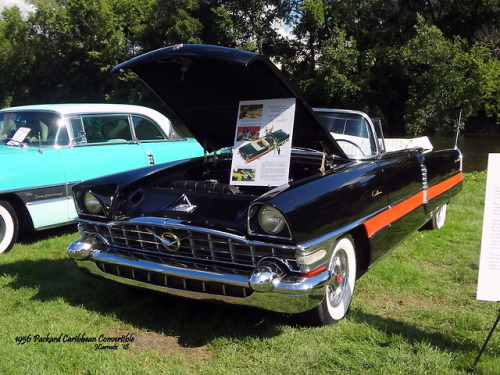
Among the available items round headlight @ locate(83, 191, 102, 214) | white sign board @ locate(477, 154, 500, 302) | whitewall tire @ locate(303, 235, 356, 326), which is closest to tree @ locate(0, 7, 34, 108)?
round headlight @ locate(83, 191, 102, 214)

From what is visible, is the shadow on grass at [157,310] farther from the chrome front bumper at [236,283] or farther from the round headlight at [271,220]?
the round headlight at [271,220]

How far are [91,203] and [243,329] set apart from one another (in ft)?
4.63

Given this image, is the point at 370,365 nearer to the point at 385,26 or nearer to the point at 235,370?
the point at 235,370

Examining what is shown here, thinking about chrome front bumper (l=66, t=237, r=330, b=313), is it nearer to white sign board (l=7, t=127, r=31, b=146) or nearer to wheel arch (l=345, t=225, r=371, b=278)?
wheel arch (l=345, t=225, r=371, b=278)

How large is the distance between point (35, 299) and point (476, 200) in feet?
21.1

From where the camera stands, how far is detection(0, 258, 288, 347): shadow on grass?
3141 millimetres

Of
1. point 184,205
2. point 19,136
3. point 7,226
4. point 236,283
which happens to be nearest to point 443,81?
point 19,136

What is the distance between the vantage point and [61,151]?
5.55 m

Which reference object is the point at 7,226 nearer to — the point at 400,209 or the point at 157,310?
the point at 157,310

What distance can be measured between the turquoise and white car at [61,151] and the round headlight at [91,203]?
182 cm

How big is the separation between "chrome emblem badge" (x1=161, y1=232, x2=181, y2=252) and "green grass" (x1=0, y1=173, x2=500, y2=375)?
58 cm

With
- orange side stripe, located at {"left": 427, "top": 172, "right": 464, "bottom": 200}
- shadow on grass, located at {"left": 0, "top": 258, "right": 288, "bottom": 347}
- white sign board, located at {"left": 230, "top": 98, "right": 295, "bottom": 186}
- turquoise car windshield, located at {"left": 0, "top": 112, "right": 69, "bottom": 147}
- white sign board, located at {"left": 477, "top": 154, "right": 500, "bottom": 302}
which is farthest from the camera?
turquoise car windshield, located at {"left": 0, "top": 112, "right": 69, "bottom": 147}

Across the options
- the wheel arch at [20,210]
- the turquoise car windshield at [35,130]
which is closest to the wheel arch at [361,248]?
the wheel arch at [20,210]

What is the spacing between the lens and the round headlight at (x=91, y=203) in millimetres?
3474
